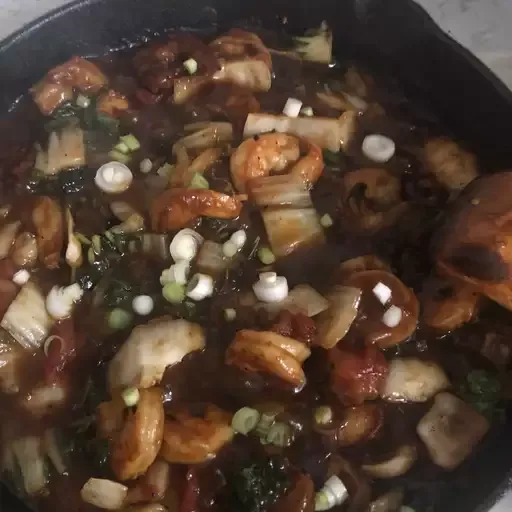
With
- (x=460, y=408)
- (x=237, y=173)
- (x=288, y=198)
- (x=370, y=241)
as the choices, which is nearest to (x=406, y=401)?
(x=460, y=408)

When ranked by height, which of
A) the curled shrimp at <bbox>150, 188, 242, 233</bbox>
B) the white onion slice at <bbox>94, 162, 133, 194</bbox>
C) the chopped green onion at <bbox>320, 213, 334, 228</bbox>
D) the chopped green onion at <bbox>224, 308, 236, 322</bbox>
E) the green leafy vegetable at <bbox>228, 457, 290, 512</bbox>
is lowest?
the green leafy vegetable at <bbox>228, 457, 290, 512</bbox>

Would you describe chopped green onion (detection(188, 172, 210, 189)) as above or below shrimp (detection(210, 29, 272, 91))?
below

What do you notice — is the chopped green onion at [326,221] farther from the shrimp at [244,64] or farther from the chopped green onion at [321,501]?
the chopped green onion at [321,501]

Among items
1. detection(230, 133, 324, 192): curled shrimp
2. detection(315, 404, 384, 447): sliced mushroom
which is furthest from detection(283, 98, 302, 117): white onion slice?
detection(315, 404, 384, 447): sliced mushroom

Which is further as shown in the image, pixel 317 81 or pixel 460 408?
pixel 317 81

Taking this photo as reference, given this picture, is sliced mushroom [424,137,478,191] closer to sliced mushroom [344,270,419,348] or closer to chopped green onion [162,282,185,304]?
sliced mushroom [344,270,419,348]

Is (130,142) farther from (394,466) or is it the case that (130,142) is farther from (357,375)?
(394,466)

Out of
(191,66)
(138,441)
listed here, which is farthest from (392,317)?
(191,66)

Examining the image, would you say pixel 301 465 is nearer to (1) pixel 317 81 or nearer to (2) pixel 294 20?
(1) pixel 317 81
